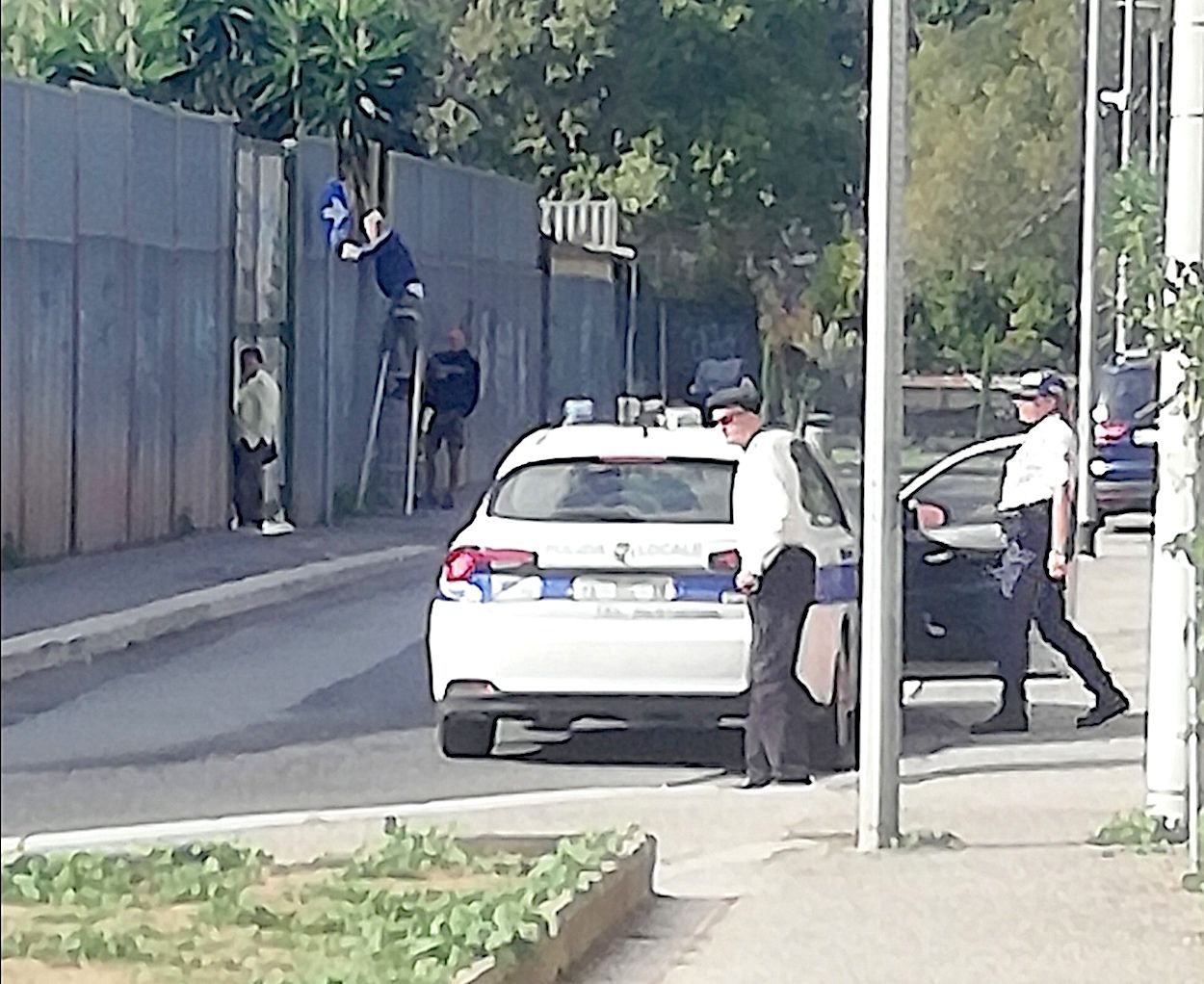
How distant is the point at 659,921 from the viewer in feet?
31.2

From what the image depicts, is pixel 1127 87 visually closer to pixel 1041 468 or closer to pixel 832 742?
pixel 1041 468

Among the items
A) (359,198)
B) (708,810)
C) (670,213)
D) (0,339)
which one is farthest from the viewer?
(670,213)

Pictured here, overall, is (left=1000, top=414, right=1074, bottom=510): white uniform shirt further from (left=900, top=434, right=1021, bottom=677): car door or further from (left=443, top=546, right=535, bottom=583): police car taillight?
(left=443, top=546, right=535, bottom=583): police car taillight

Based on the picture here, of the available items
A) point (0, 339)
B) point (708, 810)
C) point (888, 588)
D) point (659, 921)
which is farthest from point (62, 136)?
point (708, 810)

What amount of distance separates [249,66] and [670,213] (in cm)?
916

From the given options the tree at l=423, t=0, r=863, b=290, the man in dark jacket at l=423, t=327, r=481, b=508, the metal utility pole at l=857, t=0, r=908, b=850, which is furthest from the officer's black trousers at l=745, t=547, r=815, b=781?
the tree at l=423, t=0, r=863, b=290

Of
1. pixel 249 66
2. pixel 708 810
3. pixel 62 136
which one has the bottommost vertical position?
pixel 708 810

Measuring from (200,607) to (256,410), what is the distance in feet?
21.2

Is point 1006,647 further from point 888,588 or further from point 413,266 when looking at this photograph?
point 413,266

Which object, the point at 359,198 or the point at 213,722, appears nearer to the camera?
the point at 213,722

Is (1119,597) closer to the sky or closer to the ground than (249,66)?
closer to the ground

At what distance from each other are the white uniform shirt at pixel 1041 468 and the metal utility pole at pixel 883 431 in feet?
11.7

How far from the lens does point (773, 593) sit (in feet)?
40.4

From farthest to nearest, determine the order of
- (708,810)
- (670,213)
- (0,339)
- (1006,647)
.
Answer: (670,213) < (1006,647) < (708,810) < (0,339)
